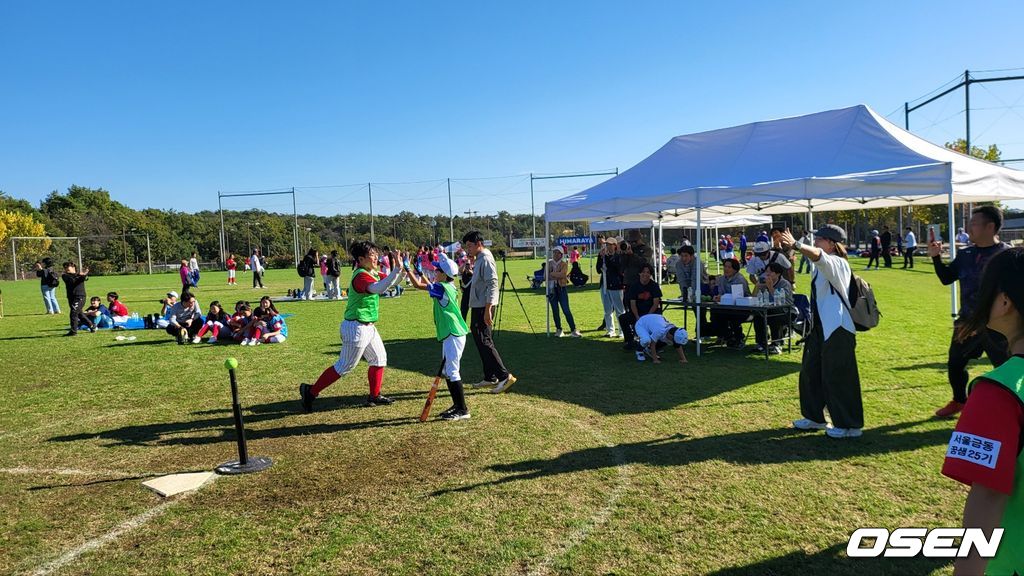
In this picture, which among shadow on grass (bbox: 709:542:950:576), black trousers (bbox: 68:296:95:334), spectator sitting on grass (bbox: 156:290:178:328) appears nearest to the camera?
shadow on grass (bbox: 709:542:950:576)

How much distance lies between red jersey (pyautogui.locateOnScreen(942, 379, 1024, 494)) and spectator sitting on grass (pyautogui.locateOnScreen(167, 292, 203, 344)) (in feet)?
46.2

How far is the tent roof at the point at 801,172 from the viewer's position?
319 inches

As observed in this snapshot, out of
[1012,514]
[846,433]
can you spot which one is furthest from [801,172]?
[1012,514]

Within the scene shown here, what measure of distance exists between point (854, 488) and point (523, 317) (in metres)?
11.6

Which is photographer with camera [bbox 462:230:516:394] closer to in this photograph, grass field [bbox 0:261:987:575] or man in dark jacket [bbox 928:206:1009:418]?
grass field [bbox 0:261:987:575]

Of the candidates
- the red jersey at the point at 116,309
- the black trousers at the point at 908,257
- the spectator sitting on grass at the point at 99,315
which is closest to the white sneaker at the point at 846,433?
the spectator sitting on grass at the point at 99,315

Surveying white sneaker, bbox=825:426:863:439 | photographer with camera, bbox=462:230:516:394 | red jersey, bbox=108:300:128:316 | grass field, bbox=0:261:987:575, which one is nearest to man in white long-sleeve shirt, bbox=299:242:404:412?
grass field, bbox=0:261:987:575

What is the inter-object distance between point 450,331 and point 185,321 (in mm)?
9399

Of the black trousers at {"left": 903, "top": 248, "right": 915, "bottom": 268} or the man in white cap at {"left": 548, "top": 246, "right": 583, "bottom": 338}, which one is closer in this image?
the man in white cap at {"left": 548, "top": 246, "right": 583, "bottom": 338}

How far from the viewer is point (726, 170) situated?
34.4 ft

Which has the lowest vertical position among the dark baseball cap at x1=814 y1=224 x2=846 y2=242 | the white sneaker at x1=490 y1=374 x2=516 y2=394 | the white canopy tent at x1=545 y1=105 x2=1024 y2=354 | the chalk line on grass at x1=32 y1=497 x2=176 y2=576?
the chalk line on grass at x1=32 y1=497 x2=176 y2=576

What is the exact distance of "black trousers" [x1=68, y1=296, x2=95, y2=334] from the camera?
574 inches

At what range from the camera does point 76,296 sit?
48.6 feet

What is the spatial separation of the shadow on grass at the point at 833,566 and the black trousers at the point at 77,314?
53.9ft
